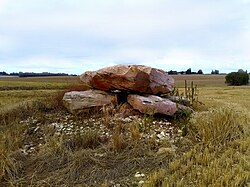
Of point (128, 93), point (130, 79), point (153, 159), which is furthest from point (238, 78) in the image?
point (153, 159)

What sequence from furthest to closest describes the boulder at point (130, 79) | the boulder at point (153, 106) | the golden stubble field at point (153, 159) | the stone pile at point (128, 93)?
the boulder at point (130, 79) < the stone pile at point (128, 93) < the boulder at point (153, 106) < the golden stubble field at point (153, 159)

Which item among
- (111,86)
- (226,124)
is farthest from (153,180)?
(111,86)

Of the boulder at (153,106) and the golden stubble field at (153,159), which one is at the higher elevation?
the boulder at (153,106)

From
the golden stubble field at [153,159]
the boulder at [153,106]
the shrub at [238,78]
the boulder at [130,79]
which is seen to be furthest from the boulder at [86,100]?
the shrub at [238,78]

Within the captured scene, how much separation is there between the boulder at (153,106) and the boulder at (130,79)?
0.38 metres

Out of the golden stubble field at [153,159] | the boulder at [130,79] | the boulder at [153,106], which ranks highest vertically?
the boulder at [130,79]

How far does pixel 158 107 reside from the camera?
21.8 ft

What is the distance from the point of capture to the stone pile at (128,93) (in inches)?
264

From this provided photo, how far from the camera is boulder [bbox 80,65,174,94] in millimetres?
6942

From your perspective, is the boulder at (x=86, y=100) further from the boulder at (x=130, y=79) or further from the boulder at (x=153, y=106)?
the boulder at (x=153, y=106)

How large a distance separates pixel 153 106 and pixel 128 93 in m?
1.14

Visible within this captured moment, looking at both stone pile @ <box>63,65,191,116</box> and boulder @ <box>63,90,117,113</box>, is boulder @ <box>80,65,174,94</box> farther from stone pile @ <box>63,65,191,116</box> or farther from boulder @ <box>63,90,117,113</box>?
boulder @ <box>63,90,117,113</box>

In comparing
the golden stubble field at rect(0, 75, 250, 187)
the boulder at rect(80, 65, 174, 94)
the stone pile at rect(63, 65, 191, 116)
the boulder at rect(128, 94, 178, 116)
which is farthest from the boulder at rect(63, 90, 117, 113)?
the golden stubble field at rect(0, 75, 250, 187)

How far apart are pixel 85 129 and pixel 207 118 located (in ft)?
8.38
